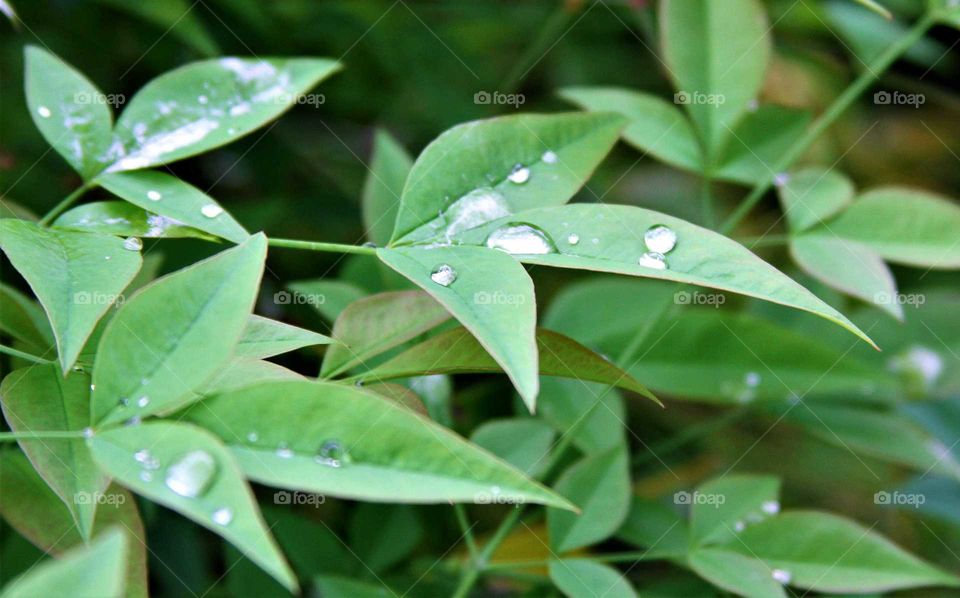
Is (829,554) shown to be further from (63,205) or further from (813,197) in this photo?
(63,205)

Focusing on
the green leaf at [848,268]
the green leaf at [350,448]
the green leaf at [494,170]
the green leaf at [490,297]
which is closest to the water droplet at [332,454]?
the green leaf at [350,448]

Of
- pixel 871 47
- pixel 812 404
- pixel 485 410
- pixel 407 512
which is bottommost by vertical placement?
pixel 407 512

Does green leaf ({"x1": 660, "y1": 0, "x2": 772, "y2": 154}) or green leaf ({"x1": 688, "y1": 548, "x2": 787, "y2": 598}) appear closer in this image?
green leaf ({"x1": 688, "y1": 548, "x2": 787, "y2": 598})

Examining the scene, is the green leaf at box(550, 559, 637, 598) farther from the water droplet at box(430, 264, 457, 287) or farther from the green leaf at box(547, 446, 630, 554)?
the water droplet at box(430, 264, 457, 287)

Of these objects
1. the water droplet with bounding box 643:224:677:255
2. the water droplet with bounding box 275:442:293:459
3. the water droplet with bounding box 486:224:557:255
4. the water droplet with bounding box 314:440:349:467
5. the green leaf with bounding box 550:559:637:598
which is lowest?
the green leaf with bounding box 550:559:637:598

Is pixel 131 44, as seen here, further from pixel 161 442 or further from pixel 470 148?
pixel 161 442

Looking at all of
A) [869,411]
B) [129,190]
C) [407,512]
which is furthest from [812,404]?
[129,190]

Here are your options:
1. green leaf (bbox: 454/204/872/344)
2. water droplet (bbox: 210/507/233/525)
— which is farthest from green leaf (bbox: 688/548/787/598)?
water droplet (bbox: 210/507/233/525)
